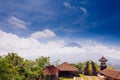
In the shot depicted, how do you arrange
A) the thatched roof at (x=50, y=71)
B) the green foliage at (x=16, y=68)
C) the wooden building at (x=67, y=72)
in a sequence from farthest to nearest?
the wooden building at (x=67, y=72)
the thatched roof at (x=50, y=71)
the green foliage at (x=16, y=68)

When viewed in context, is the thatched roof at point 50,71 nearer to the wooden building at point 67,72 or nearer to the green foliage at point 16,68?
the green foliage at point 16,68

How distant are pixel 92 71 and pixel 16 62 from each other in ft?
109

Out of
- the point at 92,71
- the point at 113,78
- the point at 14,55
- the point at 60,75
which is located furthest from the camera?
the point at 92,71

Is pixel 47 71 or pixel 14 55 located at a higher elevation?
pixel 14 55

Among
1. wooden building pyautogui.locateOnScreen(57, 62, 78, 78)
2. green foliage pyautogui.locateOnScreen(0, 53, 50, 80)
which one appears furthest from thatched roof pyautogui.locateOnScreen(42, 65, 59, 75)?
wooden building pyautogui.locateOnScreen(57, 62, 78, 78)

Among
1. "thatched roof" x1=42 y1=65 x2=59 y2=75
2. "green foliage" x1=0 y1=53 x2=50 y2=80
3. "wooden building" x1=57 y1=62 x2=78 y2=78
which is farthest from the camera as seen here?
"wooden building" x1=57 y1=62 x2=78 y2=78

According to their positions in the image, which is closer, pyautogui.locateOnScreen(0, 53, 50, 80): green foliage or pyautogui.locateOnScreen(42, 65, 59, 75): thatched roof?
pyautogui.locateOnScreen(0, 53, 50, 80): green foliage

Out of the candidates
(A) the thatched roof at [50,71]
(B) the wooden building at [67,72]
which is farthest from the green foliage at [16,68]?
(B) the wooden building at [67,72]

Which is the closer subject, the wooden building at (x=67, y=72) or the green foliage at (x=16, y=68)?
the green foliage at (x=16, y=68)

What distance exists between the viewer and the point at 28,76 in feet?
193

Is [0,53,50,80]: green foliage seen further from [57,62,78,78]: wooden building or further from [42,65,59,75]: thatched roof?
[57,62,78,78]: wooden building

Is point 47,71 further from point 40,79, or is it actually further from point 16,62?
point 16,62

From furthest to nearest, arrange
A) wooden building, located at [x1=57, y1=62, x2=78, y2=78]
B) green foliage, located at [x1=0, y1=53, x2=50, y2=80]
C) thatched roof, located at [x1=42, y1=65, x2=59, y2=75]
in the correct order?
wooden building, located at [x1=57, y1=62, x2=78, y2=78] → thatched roof, located at [x1=42, y1=65, x2=59, y2=75] → green foliage, located at [x1=0, y1=53, x2=50, y2=80]

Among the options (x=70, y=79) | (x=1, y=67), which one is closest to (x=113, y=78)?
(x=70, y=79)
